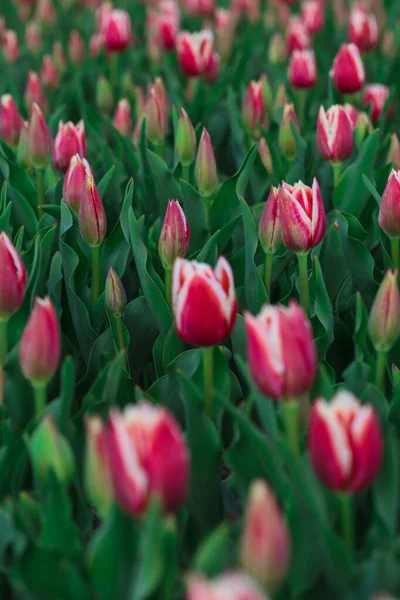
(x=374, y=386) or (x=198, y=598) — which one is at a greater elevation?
(x=198, y=598)

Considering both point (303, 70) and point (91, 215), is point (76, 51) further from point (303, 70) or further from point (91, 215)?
point (91, 215)

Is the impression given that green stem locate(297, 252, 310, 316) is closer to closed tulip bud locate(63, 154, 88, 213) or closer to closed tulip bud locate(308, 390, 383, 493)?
closed tulip bud locate(63, 154, 88, 213)

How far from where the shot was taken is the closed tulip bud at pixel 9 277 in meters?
1.14

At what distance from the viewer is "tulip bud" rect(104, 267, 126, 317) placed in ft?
4.48

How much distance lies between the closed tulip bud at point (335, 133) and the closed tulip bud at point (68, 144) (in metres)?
0.47

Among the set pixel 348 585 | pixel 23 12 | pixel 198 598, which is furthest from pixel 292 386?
pixel 23 12

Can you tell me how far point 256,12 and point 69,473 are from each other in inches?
106

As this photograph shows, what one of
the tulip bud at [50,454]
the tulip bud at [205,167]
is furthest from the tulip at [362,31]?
the tulip bud at [50,454]

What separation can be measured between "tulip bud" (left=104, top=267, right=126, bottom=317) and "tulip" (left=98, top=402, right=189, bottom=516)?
58cm

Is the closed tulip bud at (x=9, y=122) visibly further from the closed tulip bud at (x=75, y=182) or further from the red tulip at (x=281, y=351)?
the red tulip at (x=281, y=351)

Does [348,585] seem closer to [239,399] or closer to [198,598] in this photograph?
[198,598]

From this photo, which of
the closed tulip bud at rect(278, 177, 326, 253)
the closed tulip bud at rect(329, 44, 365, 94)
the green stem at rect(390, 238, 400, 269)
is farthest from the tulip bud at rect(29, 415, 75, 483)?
the closed tulip bud at rect(329, 44, 365, 94)

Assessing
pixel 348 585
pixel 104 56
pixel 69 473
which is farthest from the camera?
pixel 104 56

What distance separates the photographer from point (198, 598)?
65 cm
